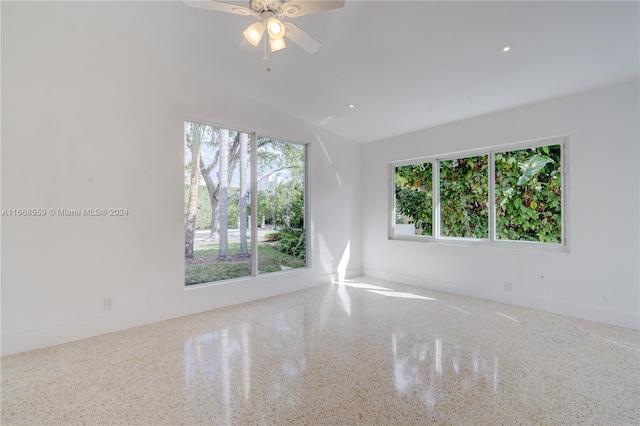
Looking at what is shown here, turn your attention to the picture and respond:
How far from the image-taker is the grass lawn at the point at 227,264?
381 centimetres

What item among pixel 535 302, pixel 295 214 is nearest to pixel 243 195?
pixel 295 214

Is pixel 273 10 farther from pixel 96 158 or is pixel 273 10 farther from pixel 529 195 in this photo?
pixel 529 195

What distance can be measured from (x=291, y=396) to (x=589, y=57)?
396 cm

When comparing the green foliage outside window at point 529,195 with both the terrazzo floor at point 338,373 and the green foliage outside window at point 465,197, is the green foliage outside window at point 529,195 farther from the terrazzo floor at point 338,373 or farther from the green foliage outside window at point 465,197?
the terrazzo floor at point 338,373

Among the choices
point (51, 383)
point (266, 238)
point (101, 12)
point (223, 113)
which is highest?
point (101, 12)

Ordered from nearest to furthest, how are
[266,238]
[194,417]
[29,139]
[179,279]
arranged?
[194,417]
[29,139]
[179,279]
[266,238]

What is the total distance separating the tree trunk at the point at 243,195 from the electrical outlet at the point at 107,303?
1598mm

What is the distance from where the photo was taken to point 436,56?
2.91 metres

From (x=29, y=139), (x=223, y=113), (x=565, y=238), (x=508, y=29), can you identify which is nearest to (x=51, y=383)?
(x=29, y=139)

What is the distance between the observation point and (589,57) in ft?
9.15

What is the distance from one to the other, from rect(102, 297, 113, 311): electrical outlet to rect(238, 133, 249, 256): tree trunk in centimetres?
160

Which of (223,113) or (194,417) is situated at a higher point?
(223,113)

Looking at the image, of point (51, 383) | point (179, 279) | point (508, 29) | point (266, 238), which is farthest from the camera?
point (266, 238)

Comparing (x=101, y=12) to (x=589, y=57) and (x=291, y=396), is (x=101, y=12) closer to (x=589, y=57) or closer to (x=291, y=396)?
(x=291, y=396)
